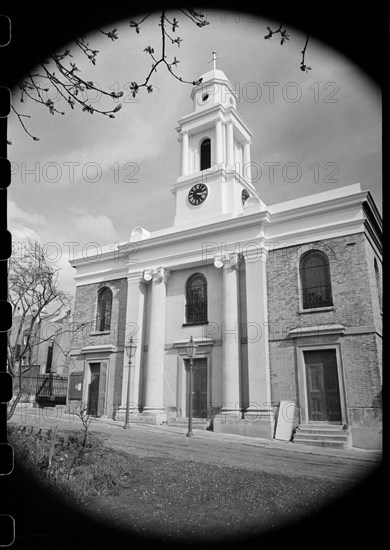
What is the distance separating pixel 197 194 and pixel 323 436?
912 centimetres

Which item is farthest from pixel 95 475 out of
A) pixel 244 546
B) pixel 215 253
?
pixel 215 253

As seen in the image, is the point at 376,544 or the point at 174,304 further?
the point at 174,304

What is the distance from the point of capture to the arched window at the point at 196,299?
43.0 ft

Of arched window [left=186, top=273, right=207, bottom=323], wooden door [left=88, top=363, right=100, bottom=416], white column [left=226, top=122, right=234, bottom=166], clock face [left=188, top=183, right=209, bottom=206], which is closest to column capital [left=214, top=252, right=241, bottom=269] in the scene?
arched window [left=186, top=273, right=207, bottom=323]

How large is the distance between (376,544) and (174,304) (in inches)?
479

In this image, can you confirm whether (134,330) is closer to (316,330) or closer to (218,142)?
(316,330)

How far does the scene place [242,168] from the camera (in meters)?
15.3

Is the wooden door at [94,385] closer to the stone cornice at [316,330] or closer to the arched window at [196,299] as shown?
→ the arched window at [196,299]

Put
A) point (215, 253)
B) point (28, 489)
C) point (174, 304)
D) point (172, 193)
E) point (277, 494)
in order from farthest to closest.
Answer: point (172, 193), point (174, 304), point (215, 253), point (277, 494), point (28, 489)

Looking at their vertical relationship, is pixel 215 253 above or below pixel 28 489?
above

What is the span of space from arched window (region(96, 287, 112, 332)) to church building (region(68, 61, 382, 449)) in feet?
0.13

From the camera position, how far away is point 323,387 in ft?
33.7

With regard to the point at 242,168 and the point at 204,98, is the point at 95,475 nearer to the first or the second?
the point at 242,168

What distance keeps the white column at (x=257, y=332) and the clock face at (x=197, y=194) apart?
3491 mm
